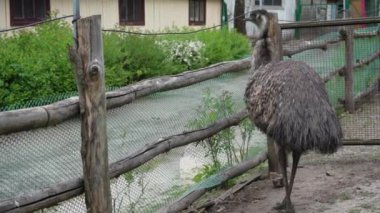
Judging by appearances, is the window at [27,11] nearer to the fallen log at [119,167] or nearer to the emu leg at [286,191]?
the fallen log at [119,167]

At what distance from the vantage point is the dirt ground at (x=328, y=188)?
582 centimetres

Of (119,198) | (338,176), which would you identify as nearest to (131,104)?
(119,198)

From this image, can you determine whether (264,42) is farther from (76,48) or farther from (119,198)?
(76,48)

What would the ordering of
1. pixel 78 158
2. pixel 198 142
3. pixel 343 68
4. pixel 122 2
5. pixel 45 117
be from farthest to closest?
pixel 122 2, pixel 343 68, pixel 198 142, pixel 78 158, pixel 45 117

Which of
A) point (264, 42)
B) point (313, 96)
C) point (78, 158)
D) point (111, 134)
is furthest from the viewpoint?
point (264, 42)

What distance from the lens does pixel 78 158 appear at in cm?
440

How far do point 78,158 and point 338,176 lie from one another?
330 centimetres

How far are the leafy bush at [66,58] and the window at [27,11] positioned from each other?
165cm

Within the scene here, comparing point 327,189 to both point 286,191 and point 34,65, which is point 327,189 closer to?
point 286,191

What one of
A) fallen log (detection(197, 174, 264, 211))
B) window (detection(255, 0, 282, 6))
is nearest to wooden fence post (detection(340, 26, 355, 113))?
fallen log (detection(197, 174, 264, 211))

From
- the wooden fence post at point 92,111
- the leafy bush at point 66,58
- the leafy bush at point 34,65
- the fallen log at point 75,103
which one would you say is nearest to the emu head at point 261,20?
the fallen log at point 75,103

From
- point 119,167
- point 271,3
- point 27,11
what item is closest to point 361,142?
point 119,167

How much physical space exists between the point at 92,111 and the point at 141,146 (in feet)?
3.36

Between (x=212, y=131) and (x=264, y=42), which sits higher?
(x=264, y=42)
